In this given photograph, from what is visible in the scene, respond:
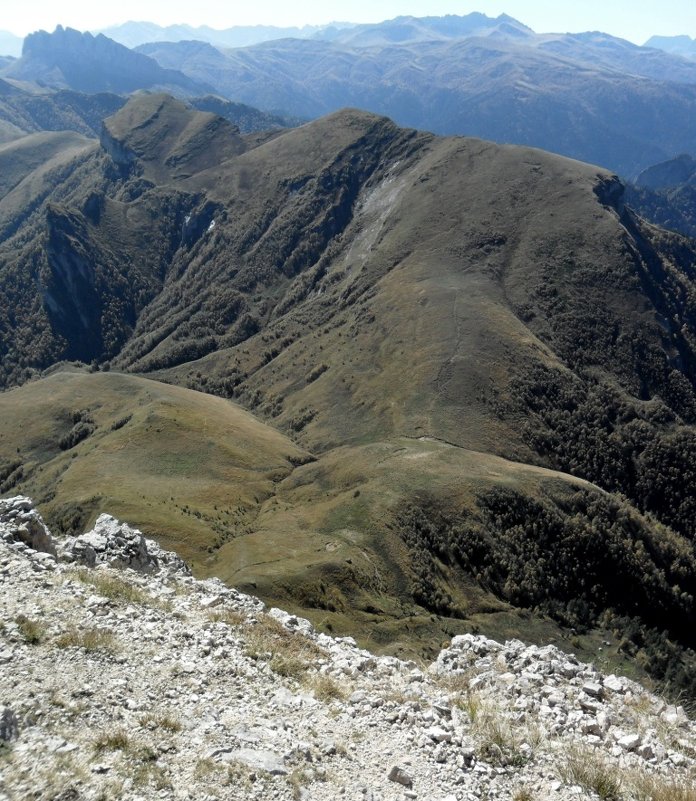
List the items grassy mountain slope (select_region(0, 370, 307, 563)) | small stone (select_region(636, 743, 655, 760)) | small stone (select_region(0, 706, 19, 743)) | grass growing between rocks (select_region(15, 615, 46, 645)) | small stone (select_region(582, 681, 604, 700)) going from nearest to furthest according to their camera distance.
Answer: small stone (select_region(0, 706, 19, 743)) < small stone (select_region(636, 743, 655, 760)) < grass growing between rocks (select_region(15, 615, 46, 645)) < small stone (select_region(582, 681, 604, 700)) < grassy mountain slope (select_region(0, 370, 307, 563))

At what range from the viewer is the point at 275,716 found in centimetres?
2119

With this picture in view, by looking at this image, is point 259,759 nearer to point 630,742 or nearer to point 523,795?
point 523,795

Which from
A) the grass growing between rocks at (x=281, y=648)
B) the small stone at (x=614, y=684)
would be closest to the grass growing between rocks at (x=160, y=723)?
the grass growing between rocks at (x=281, y=648)

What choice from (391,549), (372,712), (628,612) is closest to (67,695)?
(372,712)

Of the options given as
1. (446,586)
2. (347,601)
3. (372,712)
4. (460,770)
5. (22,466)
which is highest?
(460,770)

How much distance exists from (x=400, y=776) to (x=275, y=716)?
501 cm

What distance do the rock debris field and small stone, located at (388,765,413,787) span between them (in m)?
0.06

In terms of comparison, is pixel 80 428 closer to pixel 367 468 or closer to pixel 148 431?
pixel 148 431

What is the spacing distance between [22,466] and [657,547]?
174 metres

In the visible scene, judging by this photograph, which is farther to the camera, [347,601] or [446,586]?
[446,586]

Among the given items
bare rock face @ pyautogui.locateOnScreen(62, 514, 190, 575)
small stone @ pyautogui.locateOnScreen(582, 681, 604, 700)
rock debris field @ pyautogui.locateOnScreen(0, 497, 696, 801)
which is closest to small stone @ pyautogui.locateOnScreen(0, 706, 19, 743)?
rock debris field @ pyautogui.locateOnScreen(0, 497, 696, 801)

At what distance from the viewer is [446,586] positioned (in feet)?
355

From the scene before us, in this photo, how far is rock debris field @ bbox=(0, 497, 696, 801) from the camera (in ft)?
56.2

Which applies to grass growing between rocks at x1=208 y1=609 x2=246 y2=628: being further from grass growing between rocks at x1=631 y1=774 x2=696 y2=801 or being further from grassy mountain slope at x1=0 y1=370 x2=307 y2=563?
grassy mountain slope at x1=0 y1=370 x2=307 y2=563
